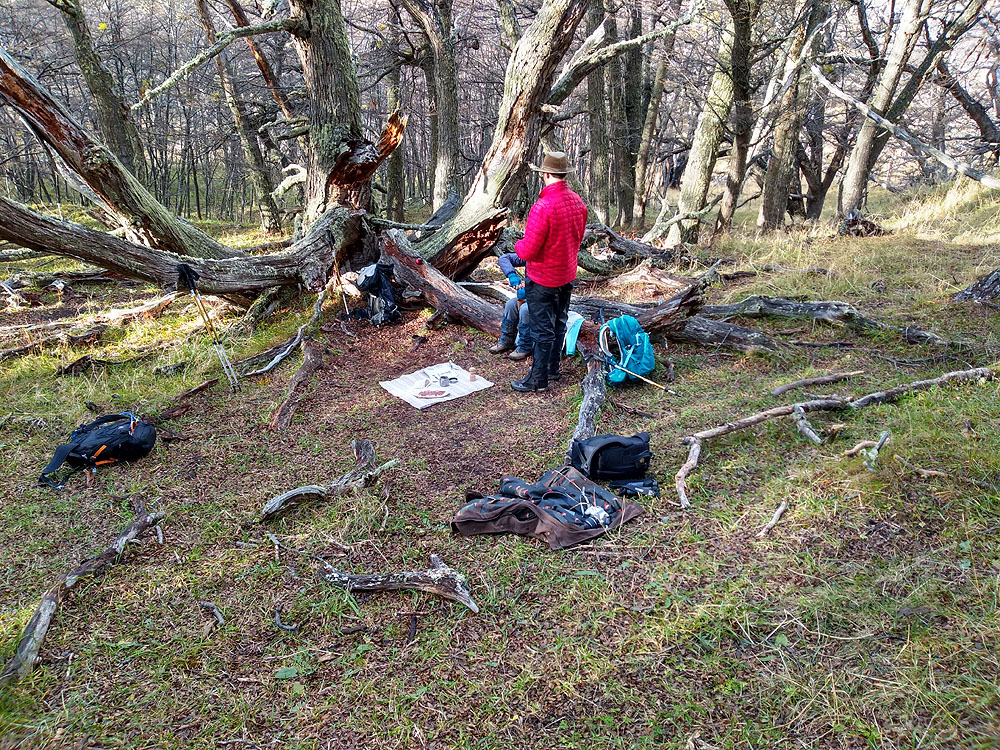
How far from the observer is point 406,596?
283 cm

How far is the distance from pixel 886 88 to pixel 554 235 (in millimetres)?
7417

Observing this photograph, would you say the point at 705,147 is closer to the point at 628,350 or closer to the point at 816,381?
the point at 628,350

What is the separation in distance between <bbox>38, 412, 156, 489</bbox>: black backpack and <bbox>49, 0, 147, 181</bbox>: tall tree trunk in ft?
25.3

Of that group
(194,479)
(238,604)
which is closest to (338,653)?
(238,604)

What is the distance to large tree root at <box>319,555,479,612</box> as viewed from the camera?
2766 mm

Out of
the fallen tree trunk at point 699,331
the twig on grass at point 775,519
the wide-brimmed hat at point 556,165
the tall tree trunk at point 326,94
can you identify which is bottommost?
the twig on grass at point 775,519

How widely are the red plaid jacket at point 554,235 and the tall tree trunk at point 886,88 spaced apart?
7.03 meters

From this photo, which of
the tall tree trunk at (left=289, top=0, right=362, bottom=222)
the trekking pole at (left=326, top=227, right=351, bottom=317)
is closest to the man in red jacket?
the trekking pole at (left=326, top=227, right=351, bottom=317)

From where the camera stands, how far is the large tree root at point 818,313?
506 cm

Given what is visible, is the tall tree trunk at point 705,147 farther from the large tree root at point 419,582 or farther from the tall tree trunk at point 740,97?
the large tree root at point 419,582

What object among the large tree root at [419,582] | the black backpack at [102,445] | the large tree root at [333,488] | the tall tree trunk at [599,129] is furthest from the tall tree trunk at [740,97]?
the black backpack at [102,445]

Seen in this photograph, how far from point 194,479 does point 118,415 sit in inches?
38.8

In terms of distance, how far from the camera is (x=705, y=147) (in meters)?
8.81

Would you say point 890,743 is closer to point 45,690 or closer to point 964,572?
point 964,572
